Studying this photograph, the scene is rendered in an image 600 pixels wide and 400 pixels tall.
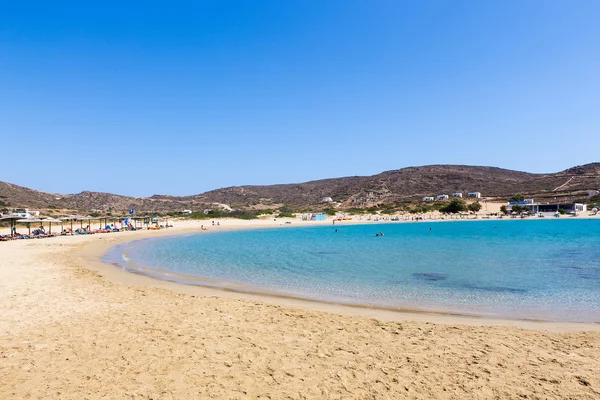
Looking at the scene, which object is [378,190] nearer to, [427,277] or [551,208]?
[551,208]

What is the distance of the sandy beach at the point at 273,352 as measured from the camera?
4.73 meters

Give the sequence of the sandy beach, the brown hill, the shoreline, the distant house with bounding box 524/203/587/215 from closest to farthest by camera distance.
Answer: the sandy beach
the shoreline
the distant house with bounding box 524/203/587/215
the brown hill

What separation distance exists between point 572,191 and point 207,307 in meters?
105

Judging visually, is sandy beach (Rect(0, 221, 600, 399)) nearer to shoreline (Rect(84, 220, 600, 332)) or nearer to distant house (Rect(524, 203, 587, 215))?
shoreline (Rect(84, 220, 600, 332))

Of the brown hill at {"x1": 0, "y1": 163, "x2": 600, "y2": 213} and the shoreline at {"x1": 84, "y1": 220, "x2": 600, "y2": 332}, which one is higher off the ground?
the brown hill at {"x1": 0, "y1": 163, "x2": 600, "y2": 213}

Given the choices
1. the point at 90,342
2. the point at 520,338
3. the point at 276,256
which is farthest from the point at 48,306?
the point at 276,256

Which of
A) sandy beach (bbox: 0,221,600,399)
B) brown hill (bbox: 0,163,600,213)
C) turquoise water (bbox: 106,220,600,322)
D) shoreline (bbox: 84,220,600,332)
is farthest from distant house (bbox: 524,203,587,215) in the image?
sandy beach (bbox: 0,221,600,399)

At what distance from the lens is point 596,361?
5.74m

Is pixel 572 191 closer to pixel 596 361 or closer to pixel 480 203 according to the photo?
pixel 480 203

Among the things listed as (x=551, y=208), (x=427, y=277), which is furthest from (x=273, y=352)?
(x=551, y=208)

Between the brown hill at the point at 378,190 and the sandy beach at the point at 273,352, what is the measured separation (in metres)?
82.6

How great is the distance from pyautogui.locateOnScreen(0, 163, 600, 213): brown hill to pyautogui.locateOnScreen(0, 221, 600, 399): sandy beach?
82.6 m

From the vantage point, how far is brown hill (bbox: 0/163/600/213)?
308 feet

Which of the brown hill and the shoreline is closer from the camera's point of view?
the shoreline
